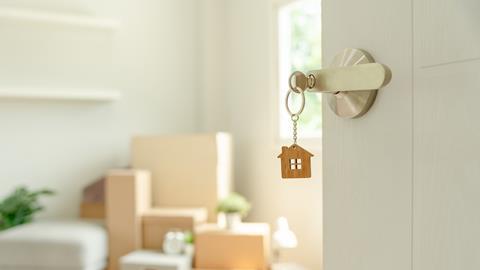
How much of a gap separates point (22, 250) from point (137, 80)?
1.15 meters

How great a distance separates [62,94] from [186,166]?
763 mm

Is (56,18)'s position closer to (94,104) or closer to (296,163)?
(94,104)

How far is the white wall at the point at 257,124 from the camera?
2.38 m

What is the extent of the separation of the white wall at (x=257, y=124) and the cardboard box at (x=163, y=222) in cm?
37

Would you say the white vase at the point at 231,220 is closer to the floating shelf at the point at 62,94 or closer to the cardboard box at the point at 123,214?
the cardboard box at the point at 123,214

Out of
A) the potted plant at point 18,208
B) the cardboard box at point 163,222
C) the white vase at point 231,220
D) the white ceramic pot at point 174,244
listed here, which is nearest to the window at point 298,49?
the white vase at point 231,220

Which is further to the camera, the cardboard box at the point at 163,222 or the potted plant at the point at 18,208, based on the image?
the potted plant at the point at 18,208

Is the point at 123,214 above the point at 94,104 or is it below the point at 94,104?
below

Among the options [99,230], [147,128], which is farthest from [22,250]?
[147,128]

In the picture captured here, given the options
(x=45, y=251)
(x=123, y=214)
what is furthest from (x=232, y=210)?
(x=45, y=251)

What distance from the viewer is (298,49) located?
8.55 ft
